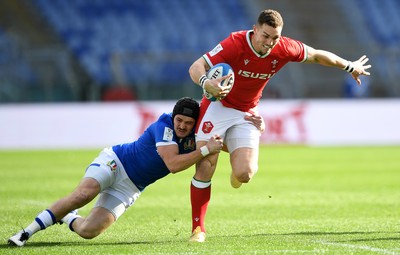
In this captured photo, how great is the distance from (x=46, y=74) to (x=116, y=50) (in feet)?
15.8

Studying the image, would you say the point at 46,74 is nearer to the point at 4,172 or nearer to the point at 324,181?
the point at 4,172

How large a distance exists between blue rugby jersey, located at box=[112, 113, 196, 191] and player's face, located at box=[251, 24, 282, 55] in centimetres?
110

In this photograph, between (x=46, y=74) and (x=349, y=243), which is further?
(x=46, y=74)

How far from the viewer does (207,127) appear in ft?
29.5

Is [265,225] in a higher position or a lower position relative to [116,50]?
higher

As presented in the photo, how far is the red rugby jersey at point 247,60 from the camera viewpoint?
8867mm

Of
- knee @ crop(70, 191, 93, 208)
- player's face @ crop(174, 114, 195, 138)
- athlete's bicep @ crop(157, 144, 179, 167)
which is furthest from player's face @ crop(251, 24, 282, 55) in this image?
knee @ crop(70, 191, 93, 208)

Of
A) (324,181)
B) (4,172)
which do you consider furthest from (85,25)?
(324,181)

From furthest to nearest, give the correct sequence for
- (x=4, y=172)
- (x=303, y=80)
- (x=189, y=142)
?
(x=303, y=80)
(x=4, y=172)
(x=189, y=142)

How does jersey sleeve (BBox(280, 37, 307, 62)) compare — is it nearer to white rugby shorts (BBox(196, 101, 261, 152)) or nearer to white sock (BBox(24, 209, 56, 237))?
white rugby shorts (BBox(196, 101, 261, 152))

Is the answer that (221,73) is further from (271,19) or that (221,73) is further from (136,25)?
(136,25)

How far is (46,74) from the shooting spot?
25.7 m

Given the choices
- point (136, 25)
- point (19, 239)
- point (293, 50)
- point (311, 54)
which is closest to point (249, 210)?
point (311, 54)

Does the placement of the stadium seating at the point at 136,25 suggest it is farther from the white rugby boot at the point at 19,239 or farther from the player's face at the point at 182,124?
the white rugby boot at the point at 19,239
